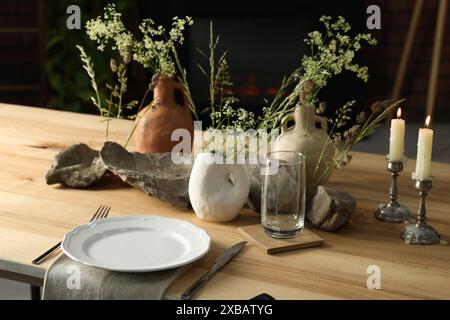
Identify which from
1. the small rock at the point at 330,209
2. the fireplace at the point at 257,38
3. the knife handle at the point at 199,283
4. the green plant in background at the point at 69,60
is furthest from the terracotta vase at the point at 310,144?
the green plant in background at the point at 69,60

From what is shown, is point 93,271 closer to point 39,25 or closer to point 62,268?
point 62,268

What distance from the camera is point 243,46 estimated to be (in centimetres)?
469

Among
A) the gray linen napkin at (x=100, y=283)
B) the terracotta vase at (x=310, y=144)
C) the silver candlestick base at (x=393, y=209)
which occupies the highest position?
the terracotta vase at (x=310, y=144)

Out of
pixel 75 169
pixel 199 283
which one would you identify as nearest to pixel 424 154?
pixel 199 283

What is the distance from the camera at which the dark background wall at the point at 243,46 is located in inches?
179

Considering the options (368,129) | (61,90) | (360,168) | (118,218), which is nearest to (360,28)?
(61,90)

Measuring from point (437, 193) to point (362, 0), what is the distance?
268 cm

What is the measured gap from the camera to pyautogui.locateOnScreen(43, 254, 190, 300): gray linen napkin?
1.39m

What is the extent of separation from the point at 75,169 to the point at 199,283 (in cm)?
64

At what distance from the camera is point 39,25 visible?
4.58 meters

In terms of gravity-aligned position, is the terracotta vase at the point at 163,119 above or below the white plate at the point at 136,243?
above

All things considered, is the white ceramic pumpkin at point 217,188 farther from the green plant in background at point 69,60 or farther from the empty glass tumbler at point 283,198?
the green plant in background at point 69,60

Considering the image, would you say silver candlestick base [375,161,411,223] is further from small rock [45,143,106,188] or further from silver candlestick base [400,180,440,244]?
small rock [45,143,106,188]

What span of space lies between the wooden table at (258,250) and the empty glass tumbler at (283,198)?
0.20 feet
